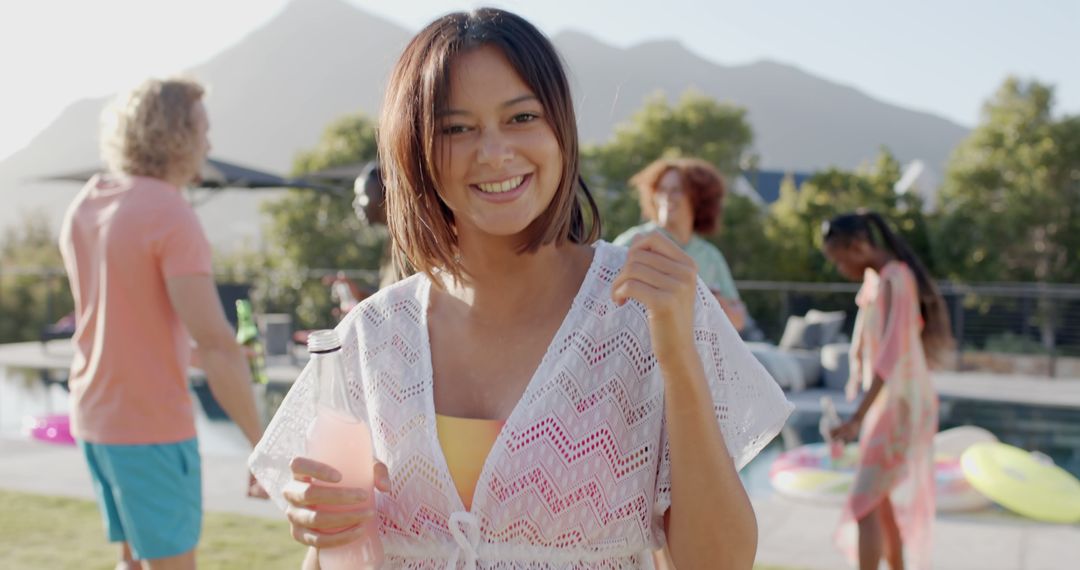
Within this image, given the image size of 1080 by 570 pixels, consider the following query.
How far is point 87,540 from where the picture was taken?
183 inches

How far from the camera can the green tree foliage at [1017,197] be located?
17.9 metres

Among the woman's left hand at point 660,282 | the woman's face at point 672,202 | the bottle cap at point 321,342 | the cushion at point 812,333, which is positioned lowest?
the cushion at point 812,333

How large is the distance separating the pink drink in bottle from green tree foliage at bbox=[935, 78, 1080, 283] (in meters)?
18.2

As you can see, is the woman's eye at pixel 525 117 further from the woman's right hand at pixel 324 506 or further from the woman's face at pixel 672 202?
the woman's face at pixel 672 202

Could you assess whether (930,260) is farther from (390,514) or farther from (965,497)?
(390,514)

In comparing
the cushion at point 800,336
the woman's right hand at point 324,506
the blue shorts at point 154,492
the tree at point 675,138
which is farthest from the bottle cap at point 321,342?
the tree at point 675,138

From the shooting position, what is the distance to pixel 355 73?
13900cm

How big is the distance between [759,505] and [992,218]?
48.2 feet

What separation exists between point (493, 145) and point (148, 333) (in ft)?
5.21

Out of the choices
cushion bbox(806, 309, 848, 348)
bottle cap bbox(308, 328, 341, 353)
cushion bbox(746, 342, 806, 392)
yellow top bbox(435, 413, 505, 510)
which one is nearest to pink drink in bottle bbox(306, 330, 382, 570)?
bottle cap bbox(308, 328, 341, 353)

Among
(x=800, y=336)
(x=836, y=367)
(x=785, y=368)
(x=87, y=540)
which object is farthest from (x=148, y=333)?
(x=800, y=336)

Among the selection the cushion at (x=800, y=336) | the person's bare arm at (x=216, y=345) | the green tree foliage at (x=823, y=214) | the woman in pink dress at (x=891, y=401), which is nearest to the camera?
the person's bare arm at (x=216, y=345)

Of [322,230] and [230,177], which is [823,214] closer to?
[322,230]

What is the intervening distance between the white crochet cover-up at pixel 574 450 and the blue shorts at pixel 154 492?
4.38 feet
